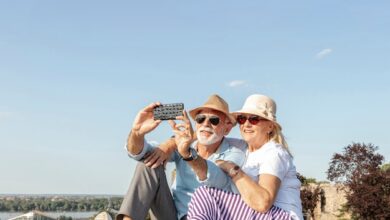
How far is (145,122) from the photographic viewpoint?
4.10 meters

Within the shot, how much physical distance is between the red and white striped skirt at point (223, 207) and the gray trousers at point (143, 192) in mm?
630

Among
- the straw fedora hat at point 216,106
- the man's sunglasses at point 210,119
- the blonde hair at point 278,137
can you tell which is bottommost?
the blonde hair at point 278,137

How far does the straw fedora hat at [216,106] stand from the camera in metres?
4.54

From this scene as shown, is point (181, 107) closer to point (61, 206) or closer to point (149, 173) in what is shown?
point (149, 173)

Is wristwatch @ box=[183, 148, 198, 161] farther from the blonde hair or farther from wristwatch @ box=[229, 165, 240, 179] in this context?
the blonde hair

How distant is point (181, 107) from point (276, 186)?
815mm

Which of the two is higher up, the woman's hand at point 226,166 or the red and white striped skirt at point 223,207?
the woman's hand at point 226,166

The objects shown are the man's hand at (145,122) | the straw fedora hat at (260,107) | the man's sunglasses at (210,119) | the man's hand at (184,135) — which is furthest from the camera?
the man's sunglasses at (210,119)

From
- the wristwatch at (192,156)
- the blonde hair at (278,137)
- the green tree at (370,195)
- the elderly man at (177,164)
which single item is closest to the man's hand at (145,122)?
the elderly man at (177,164)

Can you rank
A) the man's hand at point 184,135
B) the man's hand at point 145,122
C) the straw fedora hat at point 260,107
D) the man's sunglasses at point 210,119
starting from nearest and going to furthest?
the man's hand at point 184,135 < the man's hand at point 145,122 < the straw fedora hat at point 260,107 < the man's sunglasses at point 210,119

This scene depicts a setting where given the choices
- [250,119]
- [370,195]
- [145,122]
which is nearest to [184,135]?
[145,122]

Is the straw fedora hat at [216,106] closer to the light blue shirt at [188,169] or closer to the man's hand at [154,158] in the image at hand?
the light blue shirt at [188,169]

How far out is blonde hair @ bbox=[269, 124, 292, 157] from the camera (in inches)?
169

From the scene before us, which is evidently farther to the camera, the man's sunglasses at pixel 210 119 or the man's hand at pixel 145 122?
the man's sunglasses at pixel 210 119
